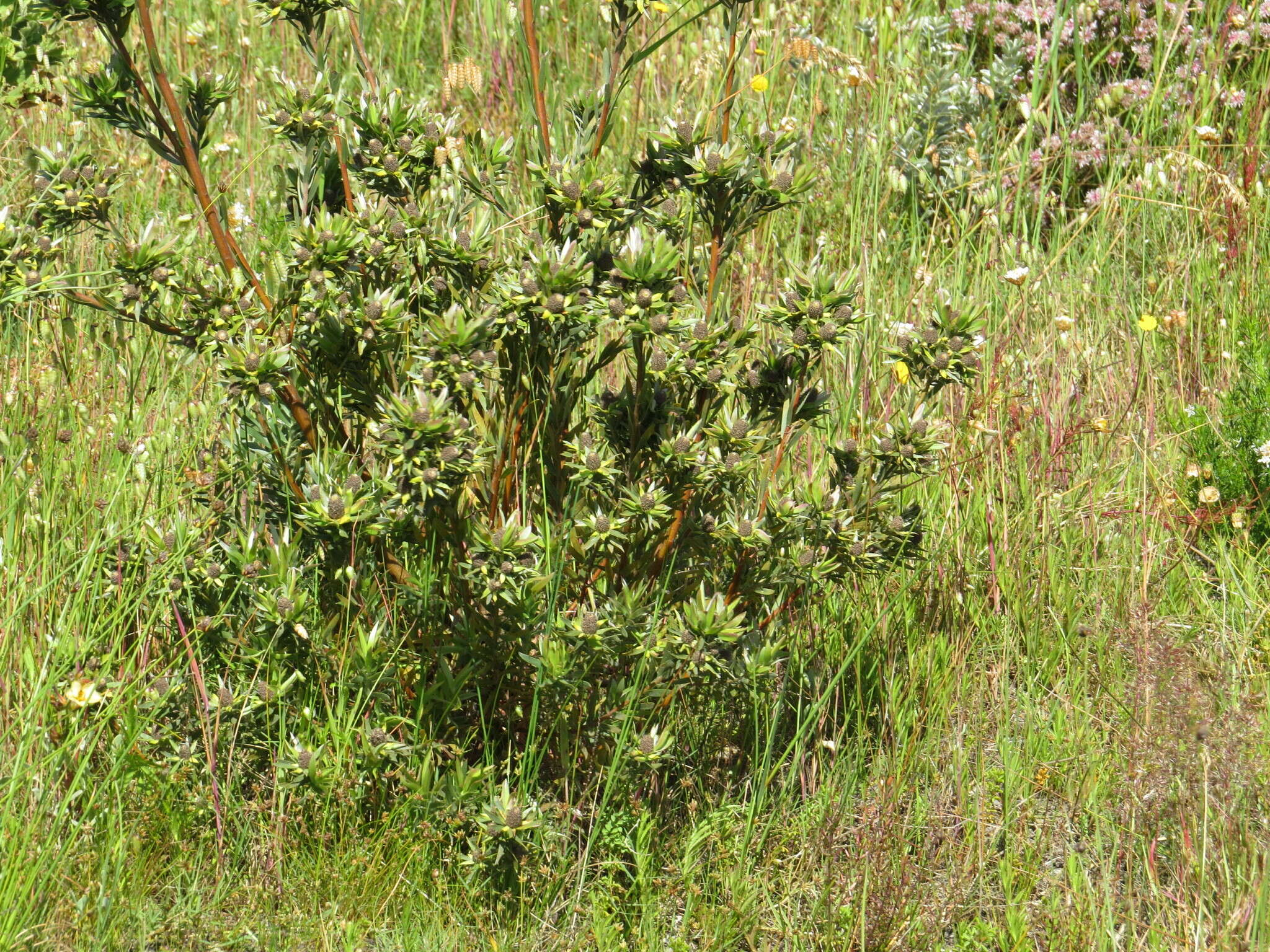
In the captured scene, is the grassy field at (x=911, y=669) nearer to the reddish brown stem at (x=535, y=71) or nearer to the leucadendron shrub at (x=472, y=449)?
the leucadendron shrub at (x=472, y=449)

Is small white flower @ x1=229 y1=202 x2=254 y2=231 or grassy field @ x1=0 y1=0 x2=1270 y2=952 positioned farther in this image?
small white flower @ x1=229 y1=202 x2=254 y2=231

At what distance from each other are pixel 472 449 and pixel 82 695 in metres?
0.83

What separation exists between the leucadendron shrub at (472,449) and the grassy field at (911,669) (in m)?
0.14

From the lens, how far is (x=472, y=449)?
6.59 ft

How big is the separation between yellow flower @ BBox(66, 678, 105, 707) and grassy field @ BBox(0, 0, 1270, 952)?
5cm

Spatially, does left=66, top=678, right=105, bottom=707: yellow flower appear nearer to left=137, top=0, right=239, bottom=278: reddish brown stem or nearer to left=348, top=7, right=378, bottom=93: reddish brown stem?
left=137, top=0, right=239, bottom=278: reddish brown stem

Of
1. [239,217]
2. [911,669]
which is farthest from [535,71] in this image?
[239,217]

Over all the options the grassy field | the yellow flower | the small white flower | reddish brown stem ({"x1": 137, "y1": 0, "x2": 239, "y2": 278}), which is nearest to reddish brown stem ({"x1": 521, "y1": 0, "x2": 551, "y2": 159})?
Answer: reddish brown stem ({"x1": 137, "y1": 0, "x2": 239, "y2": 278})

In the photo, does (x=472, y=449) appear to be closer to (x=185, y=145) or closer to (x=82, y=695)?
(x=185, y=145)

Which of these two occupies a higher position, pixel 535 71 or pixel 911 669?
pixel 535 71

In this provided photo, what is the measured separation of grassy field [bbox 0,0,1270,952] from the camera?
211 cm

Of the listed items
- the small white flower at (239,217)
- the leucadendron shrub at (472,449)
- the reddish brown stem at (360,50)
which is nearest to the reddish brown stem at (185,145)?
the leucadendron shrub at (472,449)

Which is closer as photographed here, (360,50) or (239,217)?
(360,50)

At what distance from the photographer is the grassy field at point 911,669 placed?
2.11 meters
